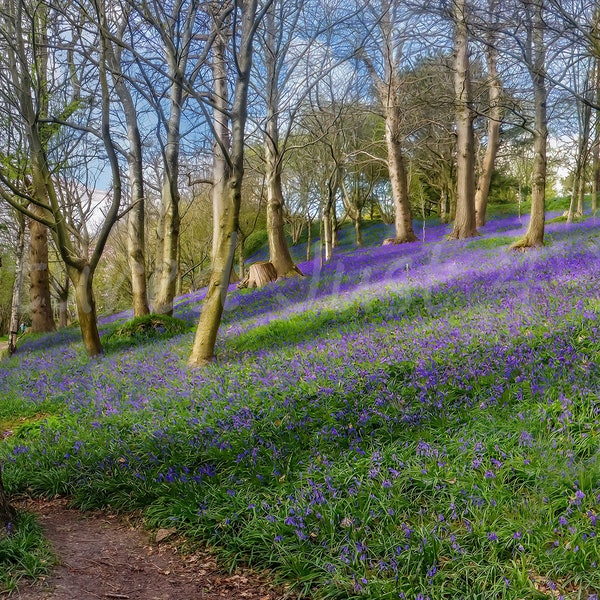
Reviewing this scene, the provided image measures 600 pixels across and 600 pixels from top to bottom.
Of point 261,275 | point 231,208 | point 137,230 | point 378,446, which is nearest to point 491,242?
point 261,275

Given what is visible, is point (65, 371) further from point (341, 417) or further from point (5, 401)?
point (341, 417)

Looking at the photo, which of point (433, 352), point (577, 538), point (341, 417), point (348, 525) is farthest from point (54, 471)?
point (577, 538)

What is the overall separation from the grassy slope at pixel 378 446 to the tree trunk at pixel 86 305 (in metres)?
2.19

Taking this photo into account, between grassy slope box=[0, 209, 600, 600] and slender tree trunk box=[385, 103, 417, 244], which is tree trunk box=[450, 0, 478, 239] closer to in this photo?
slender tree trunk box=[385, 103, 417, 244]

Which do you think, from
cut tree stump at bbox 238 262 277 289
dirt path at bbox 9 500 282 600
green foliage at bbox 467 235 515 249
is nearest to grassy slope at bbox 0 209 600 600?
dirt path at bbox 9 500 282 600

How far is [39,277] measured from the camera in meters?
17.6

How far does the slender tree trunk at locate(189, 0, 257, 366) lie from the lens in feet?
25.4

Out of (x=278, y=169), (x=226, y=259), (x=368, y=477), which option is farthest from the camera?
(x=278, y=169)

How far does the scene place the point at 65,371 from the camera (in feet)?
32.5

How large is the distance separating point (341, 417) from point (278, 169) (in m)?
12.6

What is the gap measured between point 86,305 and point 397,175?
50.7 feet

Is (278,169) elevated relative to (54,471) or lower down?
elevated

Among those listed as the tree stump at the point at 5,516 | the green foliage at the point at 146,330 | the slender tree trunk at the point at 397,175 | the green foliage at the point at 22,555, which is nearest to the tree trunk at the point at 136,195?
the green foliage at the point at 146,330

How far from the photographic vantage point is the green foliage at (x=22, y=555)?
3.36 m
